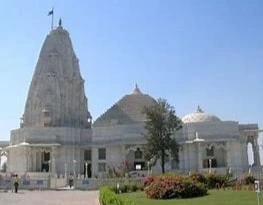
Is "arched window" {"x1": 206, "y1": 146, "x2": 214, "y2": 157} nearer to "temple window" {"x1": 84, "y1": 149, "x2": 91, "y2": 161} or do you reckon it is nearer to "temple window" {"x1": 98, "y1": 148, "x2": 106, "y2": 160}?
"temple window" {"x1": 98, "y1": 148, "x2": 106, "y2": 160}

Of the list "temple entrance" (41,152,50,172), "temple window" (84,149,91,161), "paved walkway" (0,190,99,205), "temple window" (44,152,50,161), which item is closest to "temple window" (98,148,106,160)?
"temple window" (84,149,91,161)

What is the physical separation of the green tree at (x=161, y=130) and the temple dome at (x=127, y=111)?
1542 centimetres

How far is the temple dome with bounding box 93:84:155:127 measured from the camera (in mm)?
63031

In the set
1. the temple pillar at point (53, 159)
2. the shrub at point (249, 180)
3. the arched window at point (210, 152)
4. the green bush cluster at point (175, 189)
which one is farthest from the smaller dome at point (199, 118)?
the green bush cluster at point (175, 189)

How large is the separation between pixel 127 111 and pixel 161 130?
19424 mm

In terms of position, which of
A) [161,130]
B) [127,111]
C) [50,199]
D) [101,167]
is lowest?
[50,199]

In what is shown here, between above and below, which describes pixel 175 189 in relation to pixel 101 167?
below

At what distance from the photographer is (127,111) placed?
65125 mm

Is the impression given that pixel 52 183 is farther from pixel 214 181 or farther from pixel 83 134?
pixel 83 134

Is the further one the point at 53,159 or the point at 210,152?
the point at 210,152

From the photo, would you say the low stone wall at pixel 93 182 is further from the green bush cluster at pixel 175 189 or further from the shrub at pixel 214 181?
the green bush cluster at pixel 175 189

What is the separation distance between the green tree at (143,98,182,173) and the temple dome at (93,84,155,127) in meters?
15.4

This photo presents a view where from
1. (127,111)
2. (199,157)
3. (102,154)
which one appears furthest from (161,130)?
(127,111)

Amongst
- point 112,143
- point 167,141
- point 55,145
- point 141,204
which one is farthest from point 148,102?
point 141,204
